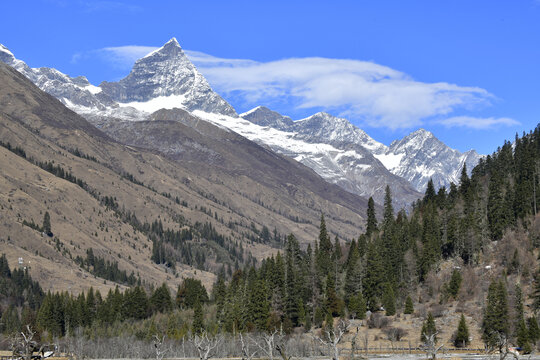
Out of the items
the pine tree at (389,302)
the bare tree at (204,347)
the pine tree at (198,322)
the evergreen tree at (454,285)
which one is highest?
the evergreen tree at (454,285)

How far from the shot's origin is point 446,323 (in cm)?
16062

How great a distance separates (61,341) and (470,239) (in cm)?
11042

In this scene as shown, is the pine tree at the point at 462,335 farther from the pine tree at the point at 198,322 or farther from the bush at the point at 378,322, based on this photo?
the pine tree at the point at 198,322

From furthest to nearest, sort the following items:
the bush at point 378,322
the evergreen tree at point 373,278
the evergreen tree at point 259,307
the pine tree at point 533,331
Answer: the evergreen tree at point 373,278 → the evergreen tree at point 259,307 → the bush at point 378,322 → the pine tree at point 533,331

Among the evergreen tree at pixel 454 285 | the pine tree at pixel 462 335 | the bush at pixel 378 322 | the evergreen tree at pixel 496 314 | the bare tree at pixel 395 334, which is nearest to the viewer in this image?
the evergreen tree at pixel 496 314

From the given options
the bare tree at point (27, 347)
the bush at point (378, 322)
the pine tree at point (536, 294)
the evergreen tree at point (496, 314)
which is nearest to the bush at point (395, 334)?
the bush at point (378, 322)

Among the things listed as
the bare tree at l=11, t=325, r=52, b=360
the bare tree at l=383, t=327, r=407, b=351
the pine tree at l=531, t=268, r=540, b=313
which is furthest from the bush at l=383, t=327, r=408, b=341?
the bare tree at l=11, t=325, r=52, b=360

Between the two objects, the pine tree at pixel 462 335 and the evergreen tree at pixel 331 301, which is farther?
the evergreen tree at pixel 331 301

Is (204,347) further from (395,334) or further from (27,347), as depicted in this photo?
(395,334)

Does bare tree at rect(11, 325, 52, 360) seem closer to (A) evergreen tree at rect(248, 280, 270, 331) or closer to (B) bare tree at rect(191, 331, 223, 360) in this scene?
(B) bare tree at rect(191, 331, 223, 360)

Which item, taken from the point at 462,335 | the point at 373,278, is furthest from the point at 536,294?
the point at 373,278

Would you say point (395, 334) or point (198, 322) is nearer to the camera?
point (395, 334)

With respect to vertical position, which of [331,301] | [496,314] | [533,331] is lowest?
[533,331]

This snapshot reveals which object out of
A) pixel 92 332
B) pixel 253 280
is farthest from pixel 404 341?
pixel 92 332
